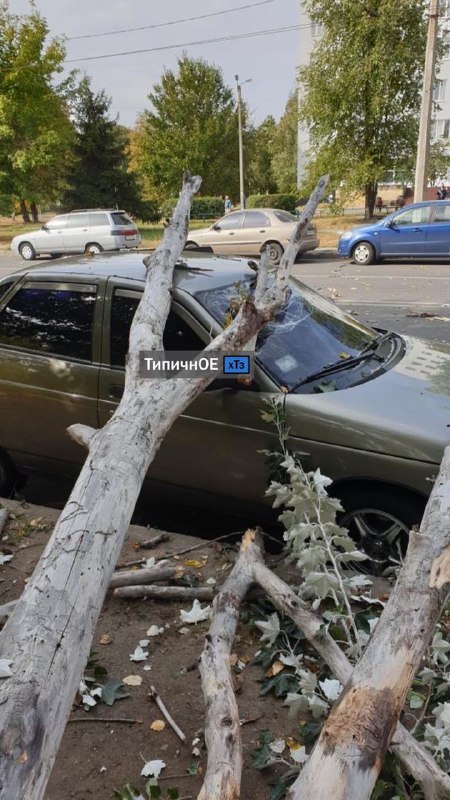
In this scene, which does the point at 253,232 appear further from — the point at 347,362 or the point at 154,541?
the point at 154,541

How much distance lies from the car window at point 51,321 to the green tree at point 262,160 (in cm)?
4023

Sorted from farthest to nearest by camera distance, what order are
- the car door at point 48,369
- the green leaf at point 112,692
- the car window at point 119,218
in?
the car window at point 119,218 → the car door at point 48,369 → the green leaf at point 112,692

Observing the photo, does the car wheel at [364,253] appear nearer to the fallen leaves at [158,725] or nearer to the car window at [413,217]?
the car window at [413,217]

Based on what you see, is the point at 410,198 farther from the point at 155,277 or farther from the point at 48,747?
the point at 48,747

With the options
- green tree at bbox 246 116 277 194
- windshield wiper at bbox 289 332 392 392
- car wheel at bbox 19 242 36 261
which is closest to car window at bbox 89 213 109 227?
car wheel at bbox 19 242 36 261

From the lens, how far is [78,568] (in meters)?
1.95

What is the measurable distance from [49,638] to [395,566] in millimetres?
1978

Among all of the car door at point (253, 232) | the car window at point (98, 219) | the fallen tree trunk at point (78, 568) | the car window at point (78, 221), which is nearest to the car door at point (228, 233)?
the car door at point (253, 232)

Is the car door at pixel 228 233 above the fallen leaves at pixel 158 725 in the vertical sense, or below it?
above

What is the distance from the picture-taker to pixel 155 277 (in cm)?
373

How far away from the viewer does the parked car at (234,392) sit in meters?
3.11

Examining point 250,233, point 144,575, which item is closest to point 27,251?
point 250,233

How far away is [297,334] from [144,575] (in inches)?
67.4

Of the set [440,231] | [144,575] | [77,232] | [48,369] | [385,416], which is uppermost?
[77,232]
